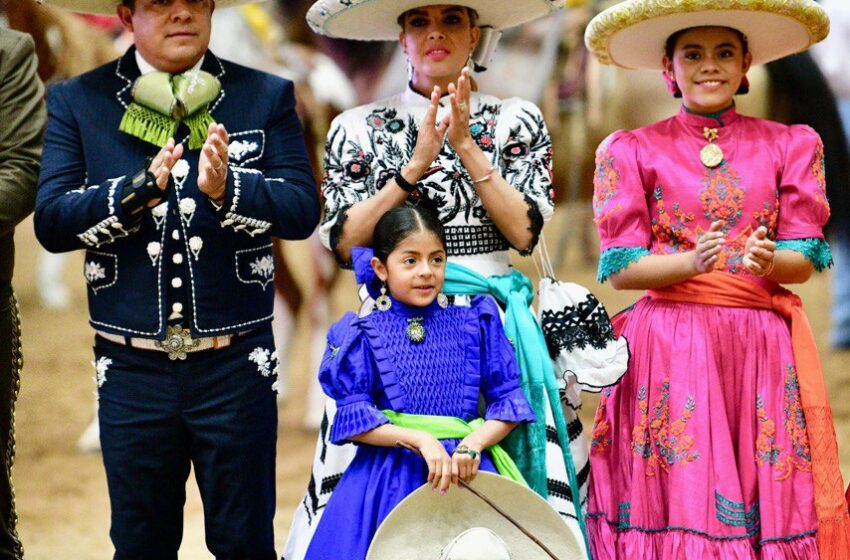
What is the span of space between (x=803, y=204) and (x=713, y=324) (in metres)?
0.43

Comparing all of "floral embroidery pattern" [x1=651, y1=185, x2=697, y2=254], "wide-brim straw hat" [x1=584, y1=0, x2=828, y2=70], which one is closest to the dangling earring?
"floral embroidery pattern" [x1=651, y1=185, x2=697, y2=254]

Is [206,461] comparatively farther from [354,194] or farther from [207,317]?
[354,194]

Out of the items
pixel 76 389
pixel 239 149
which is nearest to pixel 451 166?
pixel 239 149

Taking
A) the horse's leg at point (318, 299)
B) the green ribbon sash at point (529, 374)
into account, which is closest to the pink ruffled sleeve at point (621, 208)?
the green ribbon sash at point (529, 374)

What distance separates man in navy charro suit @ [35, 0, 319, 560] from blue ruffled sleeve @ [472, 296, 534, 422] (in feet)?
1.83

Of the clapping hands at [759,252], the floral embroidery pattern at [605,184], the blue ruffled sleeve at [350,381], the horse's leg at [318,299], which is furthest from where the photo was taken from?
the horse's leg at [318,299]

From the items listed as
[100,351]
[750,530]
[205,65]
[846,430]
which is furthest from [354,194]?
[846,430]

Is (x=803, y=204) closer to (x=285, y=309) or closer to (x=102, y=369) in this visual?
(x=102, y=369)

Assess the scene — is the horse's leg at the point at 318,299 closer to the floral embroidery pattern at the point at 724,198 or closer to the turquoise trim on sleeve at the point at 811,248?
the floral embroidery pattern at the point at 724,198

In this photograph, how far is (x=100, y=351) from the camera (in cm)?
323

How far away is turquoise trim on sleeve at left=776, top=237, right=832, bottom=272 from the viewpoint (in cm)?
333

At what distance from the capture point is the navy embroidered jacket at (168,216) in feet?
10.2

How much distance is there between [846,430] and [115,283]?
461 centimetres

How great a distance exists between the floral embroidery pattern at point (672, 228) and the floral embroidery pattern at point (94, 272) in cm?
158
